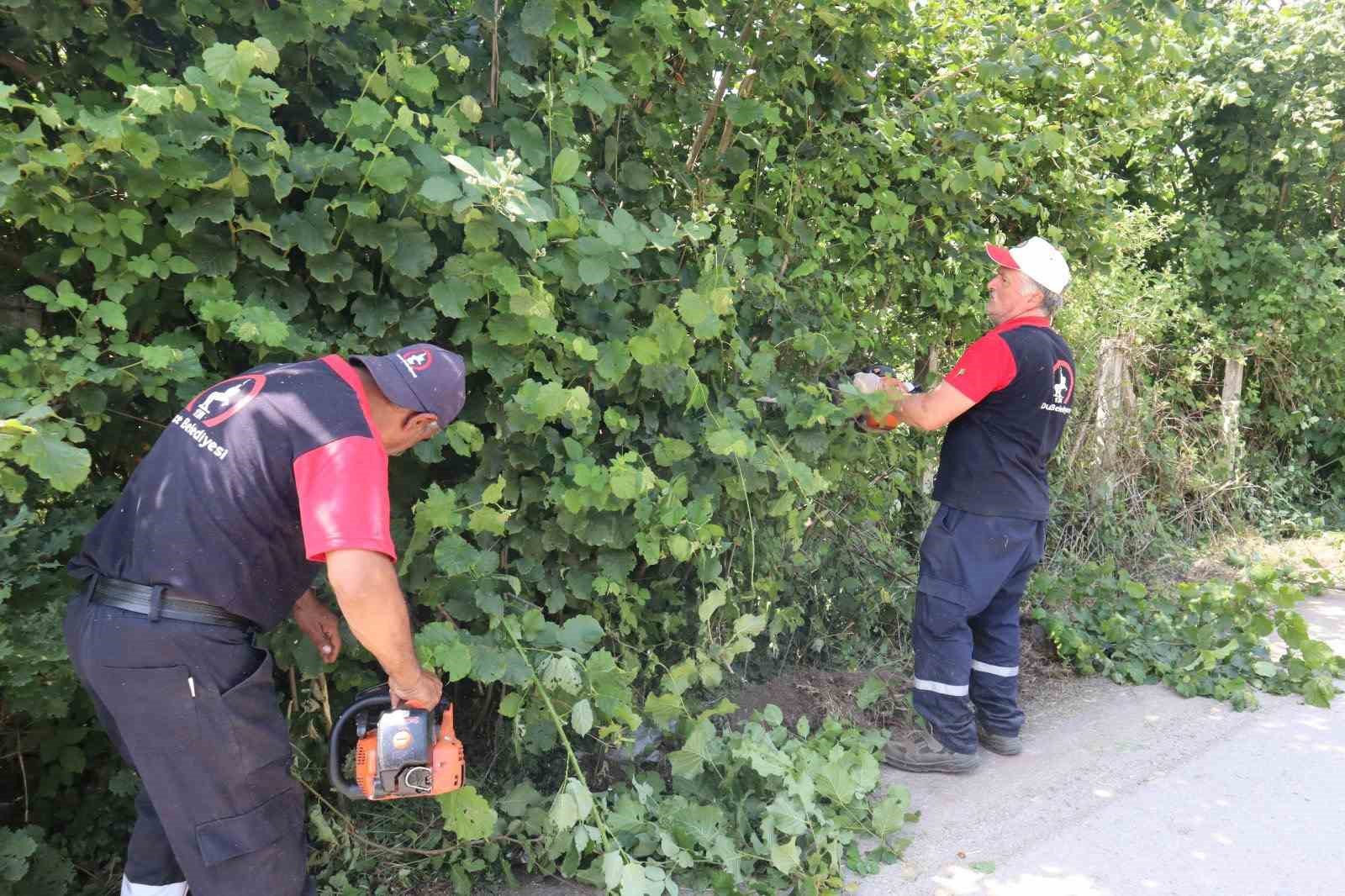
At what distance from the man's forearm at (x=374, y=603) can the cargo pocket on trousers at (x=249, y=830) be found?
1.55 feet

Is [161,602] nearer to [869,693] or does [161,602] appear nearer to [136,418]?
[136,418]

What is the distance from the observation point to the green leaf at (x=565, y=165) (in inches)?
108

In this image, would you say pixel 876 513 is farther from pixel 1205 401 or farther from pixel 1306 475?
pixel 1306 475

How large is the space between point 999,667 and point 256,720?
309cm

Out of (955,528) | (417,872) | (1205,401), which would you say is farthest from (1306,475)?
(417,872)

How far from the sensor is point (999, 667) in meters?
4.15

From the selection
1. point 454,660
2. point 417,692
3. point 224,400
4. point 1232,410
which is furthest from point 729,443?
point 1232,410

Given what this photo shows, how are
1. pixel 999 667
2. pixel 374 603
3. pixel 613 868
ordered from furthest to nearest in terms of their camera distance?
pixel 999 667 → pixel 613 868 → pixel 374 603

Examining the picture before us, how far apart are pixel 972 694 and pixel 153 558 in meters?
3.36

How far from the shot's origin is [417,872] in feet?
10.4

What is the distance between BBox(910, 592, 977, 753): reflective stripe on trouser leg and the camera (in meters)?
3.89

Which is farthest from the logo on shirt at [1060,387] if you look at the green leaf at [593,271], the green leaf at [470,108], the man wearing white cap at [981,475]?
the green leaf at [470,108]

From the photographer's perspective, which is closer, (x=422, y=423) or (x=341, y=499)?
(x=341, y=499)

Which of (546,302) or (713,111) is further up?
(713,111)
